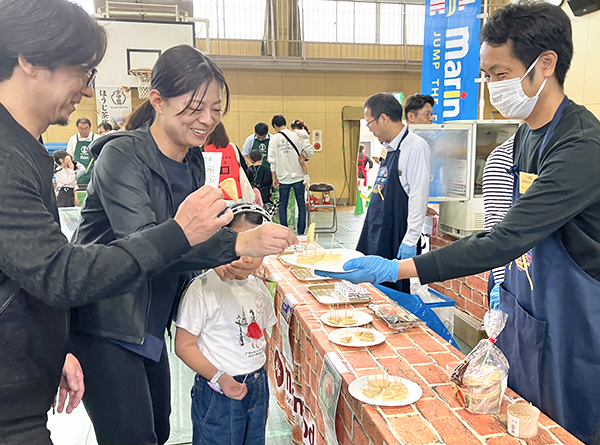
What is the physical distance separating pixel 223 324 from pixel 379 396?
0.60 metres

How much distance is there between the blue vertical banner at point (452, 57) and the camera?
5.50 metres

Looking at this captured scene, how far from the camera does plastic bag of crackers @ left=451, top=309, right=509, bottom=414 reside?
1.30 m

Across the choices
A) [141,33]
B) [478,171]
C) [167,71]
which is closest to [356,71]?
[141,33]

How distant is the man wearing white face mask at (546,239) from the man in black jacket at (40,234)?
2.84ft

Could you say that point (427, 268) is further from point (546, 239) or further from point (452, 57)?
point (452, 57)

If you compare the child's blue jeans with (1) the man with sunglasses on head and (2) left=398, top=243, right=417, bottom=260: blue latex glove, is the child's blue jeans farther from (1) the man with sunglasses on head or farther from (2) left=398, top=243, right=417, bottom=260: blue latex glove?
(1) the man with sunglasses on head

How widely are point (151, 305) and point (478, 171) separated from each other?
355 cm

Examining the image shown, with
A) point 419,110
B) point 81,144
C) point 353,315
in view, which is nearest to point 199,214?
point 353,315

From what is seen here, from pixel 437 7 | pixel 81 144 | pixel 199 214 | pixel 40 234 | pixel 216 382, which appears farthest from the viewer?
pixel 81 144

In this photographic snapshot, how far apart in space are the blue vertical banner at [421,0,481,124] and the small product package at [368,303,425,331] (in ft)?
13.6

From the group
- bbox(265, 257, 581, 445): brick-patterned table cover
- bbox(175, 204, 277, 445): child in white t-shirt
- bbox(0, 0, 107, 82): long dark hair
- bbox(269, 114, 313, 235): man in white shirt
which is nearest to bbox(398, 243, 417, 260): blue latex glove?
bbox(265, 257, 581, 445): brick-patterned table cover

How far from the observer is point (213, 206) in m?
1.02

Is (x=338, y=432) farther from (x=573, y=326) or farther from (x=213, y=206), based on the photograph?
(x=213, y=206)

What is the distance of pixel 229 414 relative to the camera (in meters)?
1.66
